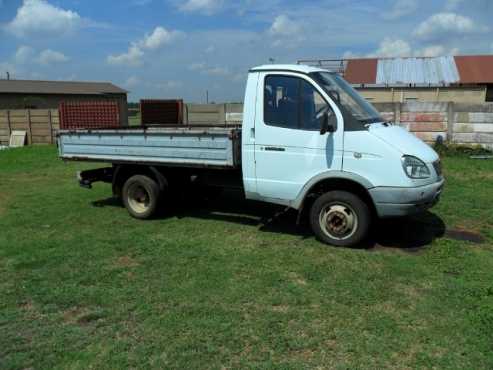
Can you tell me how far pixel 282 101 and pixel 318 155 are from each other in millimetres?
872

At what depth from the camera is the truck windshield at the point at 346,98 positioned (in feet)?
18.5

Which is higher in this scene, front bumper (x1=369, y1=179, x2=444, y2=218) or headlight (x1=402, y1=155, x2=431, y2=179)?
headlight (x1=402, y1=155, x2=431, y2=179)

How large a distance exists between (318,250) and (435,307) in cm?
177

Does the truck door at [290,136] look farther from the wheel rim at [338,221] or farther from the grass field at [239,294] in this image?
the grass field at [239,294]

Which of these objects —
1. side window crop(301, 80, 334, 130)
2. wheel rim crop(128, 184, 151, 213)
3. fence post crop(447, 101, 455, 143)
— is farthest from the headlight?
fence post crop(447, 101, 455, 143)

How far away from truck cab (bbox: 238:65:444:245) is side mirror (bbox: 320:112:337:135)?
12mm

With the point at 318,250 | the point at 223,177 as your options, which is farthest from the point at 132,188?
the point at 318,250

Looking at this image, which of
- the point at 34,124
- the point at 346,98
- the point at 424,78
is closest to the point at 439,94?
the point at 424,78

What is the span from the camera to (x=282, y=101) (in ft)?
19.4

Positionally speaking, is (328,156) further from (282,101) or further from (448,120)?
(448,120)

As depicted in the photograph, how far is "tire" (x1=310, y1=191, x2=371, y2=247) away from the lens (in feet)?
18.3

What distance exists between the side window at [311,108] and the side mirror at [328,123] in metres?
0.12

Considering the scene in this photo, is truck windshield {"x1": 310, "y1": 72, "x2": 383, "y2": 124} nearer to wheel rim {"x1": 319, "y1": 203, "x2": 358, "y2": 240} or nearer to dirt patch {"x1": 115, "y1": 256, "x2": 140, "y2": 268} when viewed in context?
wheel rim {"x1": 319, "y1": 203, "x2": 358, "y2": 240}

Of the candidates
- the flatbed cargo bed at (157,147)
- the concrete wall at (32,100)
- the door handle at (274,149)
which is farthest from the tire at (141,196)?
the concrete wall at (32,100)
